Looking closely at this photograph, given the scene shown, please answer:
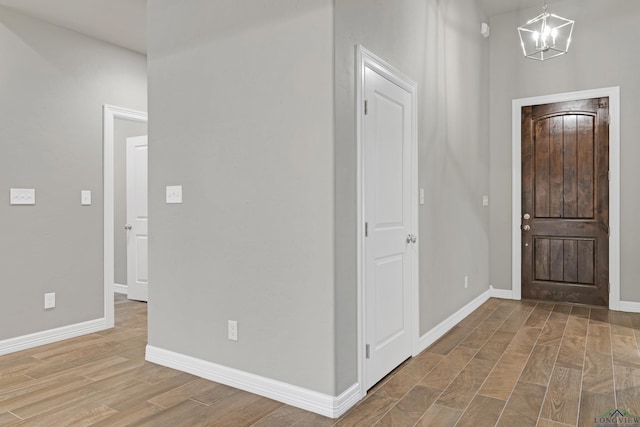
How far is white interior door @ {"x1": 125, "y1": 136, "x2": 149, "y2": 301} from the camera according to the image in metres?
5.29

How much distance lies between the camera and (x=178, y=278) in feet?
9.89

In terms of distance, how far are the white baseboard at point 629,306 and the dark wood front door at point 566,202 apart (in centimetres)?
16

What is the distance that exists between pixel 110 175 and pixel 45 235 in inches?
32.1

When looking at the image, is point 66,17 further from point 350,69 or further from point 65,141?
point 350,69

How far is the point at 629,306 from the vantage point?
4559 millimetres

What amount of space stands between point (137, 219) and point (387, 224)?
3.70m

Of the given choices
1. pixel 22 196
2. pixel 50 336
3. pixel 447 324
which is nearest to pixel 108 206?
pixel 22 196

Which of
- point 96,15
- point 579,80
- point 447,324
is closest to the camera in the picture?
point 96,15

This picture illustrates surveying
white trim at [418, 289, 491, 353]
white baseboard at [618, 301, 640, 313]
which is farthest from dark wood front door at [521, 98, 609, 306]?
white trim at [418, 289, 491, 353]

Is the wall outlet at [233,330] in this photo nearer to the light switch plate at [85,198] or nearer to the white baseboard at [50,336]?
the white baseboard at [50,336]

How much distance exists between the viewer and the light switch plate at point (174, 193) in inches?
119

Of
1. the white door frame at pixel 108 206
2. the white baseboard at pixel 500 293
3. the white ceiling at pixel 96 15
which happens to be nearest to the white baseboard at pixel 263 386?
the white door frame at pixel 108 206

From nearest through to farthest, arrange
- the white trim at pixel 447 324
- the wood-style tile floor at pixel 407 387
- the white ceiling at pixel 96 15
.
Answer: the wood-style tile floor at pixel 407 387 < the white trim at pixel 447 324 < the white ceiling at pixel 96 15

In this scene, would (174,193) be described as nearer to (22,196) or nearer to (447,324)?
(22,196)
